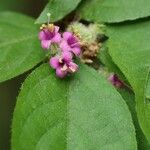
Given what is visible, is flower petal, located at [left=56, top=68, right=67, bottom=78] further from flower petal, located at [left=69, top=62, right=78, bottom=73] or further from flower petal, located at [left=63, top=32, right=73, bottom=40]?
flower petal, located at [left=63, top=32, right=73, bottom=40]

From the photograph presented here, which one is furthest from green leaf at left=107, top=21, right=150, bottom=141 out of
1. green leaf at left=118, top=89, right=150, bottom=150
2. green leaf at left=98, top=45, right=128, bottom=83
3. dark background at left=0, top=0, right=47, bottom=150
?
dark background at left=0, top=0, right=47, bottom=150

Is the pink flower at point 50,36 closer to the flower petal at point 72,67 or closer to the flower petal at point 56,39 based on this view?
the flower petal at point 56,39

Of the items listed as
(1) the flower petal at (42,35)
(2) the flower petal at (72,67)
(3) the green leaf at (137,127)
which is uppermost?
(1) the flower petal at (42,35)

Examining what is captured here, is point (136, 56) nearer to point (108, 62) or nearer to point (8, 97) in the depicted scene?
point (108, 62)

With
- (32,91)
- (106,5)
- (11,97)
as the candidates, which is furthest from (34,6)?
(32,91)

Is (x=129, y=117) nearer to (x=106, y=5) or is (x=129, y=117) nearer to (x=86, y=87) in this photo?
(x=86, y=87)

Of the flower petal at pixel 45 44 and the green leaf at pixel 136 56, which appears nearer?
the green leaf at pixel 136 56

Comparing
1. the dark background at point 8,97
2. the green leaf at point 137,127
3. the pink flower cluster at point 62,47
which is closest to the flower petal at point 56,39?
the pink flower cluster at point 62,47
